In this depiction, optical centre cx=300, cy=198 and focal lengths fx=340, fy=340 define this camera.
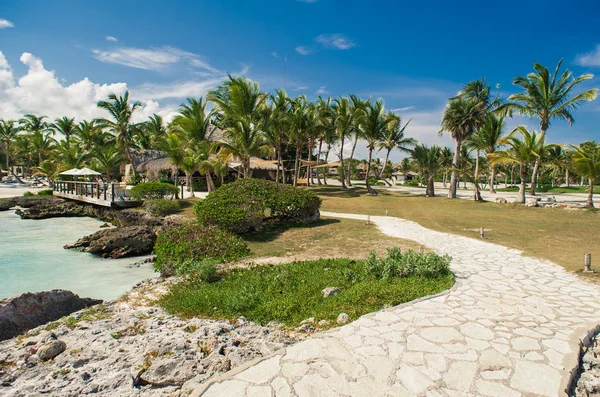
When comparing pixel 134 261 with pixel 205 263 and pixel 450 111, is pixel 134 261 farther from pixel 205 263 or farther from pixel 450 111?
pixel 450 111

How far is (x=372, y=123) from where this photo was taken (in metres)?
27.3

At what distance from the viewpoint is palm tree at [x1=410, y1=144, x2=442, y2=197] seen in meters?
27.1

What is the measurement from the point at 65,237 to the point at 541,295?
1788 cm

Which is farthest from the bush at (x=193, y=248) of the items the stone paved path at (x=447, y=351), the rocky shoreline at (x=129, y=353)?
the stone paved path at (x=447, y=351)

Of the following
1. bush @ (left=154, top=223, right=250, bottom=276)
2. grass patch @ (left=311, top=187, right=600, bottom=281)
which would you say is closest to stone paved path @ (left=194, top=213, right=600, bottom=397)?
grass patch @ (left=311, top=187, right=600, bottom=281)

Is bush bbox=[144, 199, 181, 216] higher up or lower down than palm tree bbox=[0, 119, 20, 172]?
lower down

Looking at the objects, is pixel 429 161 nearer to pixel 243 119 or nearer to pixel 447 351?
pixel 243 119

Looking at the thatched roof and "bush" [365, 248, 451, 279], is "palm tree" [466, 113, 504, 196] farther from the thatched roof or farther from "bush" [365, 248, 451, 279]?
the thatched roof

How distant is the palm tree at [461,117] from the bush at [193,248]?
19.0 meters

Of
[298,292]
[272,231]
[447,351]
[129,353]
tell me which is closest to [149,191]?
[272,231]

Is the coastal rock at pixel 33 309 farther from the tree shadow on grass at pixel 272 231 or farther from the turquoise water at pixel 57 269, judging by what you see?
the tree shadow on grass at pixel 272 231

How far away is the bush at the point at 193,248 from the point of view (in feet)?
28.7

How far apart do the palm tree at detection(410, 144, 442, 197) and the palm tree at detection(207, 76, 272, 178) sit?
41.1 feet

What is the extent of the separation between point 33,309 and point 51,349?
2231mm
